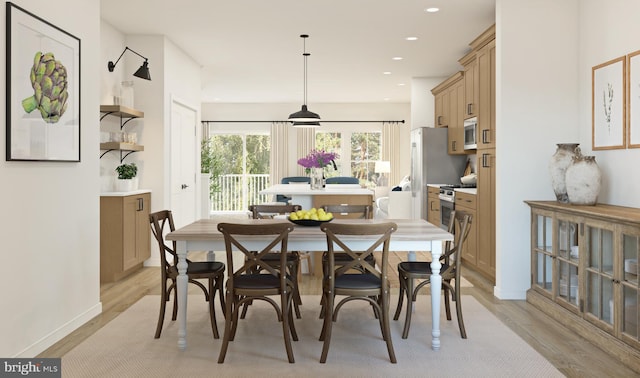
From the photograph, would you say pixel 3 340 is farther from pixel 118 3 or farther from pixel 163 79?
pixel 163 79

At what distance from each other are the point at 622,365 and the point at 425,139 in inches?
206

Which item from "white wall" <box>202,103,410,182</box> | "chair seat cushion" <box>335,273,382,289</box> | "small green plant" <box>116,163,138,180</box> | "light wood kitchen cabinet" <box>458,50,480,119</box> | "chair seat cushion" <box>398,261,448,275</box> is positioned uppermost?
"white wall" <box>202,103,410,182</box>

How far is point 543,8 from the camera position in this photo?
188 inches

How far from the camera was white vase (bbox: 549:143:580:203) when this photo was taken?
434 centimetres

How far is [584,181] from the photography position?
4082 millimetres

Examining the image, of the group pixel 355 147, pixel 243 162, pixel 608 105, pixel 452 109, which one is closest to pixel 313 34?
pixel 452 109

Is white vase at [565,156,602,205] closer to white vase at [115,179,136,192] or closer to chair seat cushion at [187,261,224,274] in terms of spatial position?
chair seat cushion at [187,261,224,274]

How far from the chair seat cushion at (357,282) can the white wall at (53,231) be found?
1866 mm

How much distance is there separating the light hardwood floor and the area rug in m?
0.10

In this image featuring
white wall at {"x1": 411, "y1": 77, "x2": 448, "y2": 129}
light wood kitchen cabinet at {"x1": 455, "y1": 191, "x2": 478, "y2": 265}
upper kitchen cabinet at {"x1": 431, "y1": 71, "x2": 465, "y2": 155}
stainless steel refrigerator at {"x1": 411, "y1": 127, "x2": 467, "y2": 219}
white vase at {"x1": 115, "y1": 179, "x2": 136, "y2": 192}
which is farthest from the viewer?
white wall at {"x1": 411, "y1": 77, "x2": 448, "y2": 129}

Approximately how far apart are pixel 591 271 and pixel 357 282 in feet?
5.29

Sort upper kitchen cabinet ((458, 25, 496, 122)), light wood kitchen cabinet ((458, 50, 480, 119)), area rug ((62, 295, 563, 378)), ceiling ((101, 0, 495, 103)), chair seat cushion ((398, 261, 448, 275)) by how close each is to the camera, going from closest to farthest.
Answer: area rug ((62, 295, 563, 378)), chair seat cushion ((398, 261, 448, 275)), ceiling ((101, 0, 495, 103)), upper kitchen cabinet ((458, 25, 496, 122)), light wood kitchen cabinet ((458, 50, 480, 119))

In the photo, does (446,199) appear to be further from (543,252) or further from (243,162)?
(243,162)

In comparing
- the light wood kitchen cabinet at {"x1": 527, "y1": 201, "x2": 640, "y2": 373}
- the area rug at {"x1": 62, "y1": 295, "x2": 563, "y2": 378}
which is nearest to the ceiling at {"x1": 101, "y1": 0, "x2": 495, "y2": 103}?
the light wood kitchen cabinet at {"x1": 527, "y1": 201, "x2": 640, "y2": 373}
